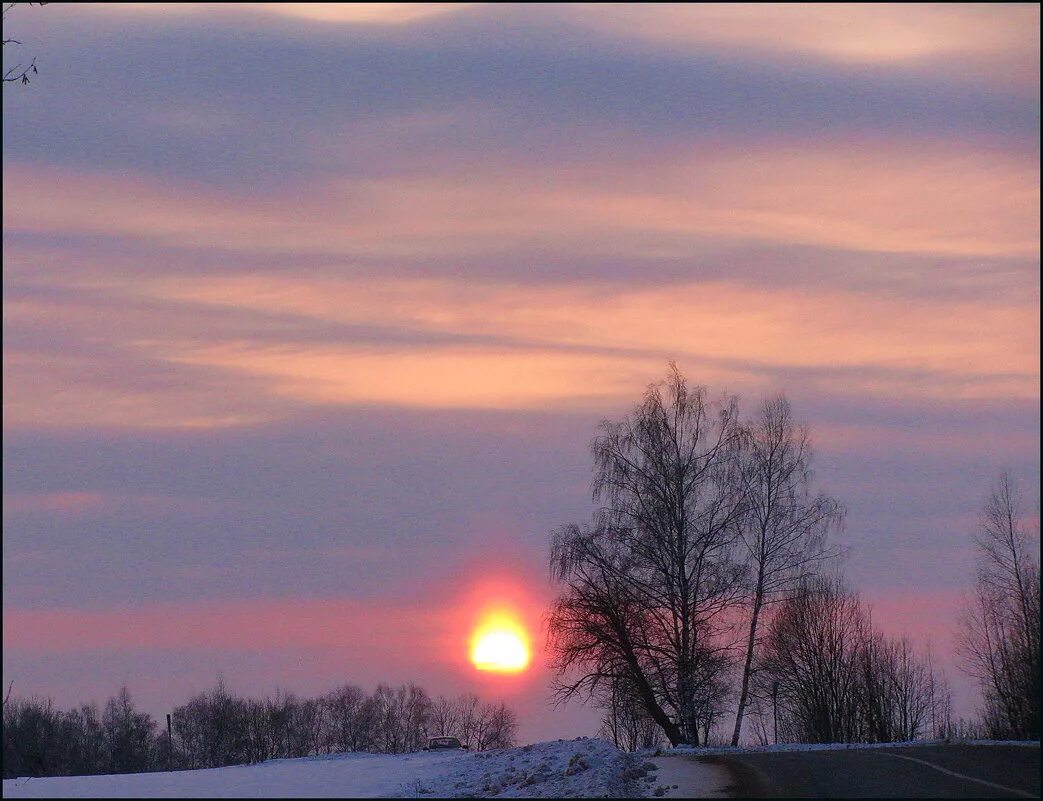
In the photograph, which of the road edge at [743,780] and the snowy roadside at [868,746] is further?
the snowy roadside at [868,746]

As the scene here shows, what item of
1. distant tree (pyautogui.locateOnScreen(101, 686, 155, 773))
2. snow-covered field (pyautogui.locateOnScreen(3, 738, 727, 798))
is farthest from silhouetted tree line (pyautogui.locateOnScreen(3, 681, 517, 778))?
snow-covered field (pyautogui.locateOnScreen(3, 738, 727, 798))

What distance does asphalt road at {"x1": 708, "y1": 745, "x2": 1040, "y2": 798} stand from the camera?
19.2m

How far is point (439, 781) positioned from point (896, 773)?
7.91 meters

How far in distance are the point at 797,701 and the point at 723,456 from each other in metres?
19.6

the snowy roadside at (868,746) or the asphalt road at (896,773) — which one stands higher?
the asphalt road at (896,773)

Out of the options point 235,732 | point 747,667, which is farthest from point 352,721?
point 747,667

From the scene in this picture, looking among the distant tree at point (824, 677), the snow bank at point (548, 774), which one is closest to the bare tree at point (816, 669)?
the distant tree at point (824, 677)

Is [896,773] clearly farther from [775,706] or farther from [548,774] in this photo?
[775,706]

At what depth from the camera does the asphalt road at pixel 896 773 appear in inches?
755

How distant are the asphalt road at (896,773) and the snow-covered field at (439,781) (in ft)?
3.58

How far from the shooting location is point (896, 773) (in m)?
22.0

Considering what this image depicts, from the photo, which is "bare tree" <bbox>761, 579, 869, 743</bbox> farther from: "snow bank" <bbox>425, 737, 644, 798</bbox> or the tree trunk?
"snow bank" <bbox>425, 737, 644, 798</bbox>

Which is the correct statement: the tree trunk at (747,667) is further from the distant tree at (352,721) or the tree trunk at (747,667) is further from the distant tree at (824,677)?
the distant tree at (352,721)

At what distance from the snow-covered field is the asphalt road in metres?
1.09
